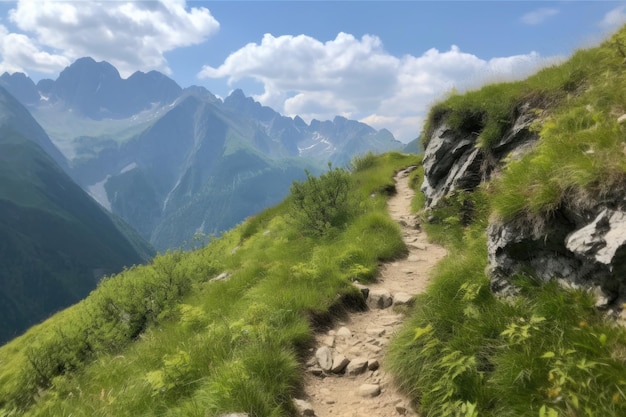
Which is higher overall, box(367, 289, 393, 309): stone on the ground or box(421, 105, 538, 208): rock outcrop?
box(421, 105, 538, 208): rock outcrop

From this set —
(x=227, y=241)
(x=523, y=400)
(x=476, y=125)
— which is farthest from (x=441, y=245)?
(x=227, y=241)

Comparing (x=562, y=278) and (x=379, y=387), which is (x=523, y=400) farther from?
(x=379, y=387)

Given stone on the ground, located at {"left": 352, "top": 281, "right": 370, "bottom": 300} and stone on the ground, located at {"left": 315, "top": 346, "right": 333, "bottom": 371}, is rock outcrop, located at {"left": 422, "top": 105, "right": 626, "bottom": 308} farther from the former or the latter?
stone on the ground, located at {"left": 352, "top": 281, "right": 370, "bottom": 300}

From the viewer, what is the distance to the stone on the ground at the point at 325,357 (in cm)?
708

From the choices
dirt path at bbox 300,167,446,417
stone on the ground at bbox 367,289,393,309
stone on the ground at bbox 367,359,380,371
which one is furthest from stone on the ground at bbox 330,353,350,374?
stone on the ground at bbox 367,289,393,309

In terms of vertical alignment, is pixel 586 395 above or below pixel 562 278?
below

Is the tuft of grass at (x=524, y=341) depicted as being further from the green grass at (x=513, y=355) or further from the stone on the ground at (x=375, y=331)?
the stone on the ground at (x=375, y=331)

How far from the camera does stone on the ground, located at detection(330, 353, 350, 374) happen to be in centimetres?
701

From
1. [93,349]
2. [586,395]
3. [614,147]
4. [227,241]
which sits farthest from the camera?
[227,241]

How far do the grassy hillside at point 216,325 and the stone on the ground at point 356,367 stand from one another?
3.08 feet

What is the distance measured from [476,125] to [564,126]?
8.92 meters

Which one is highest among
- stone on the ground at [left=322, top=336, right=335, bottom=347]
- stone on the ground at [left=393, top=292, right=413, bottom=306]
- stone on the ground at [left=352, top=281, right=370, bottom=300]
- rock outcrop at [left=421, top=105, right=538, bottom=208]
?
rock outcrop at [left=421, top=105, right=538, bottom=208]

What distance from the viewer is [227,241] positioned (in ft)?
85.4

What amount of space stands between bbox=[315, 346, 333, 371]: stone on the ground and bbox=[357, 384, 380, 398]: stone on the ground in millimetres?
898
